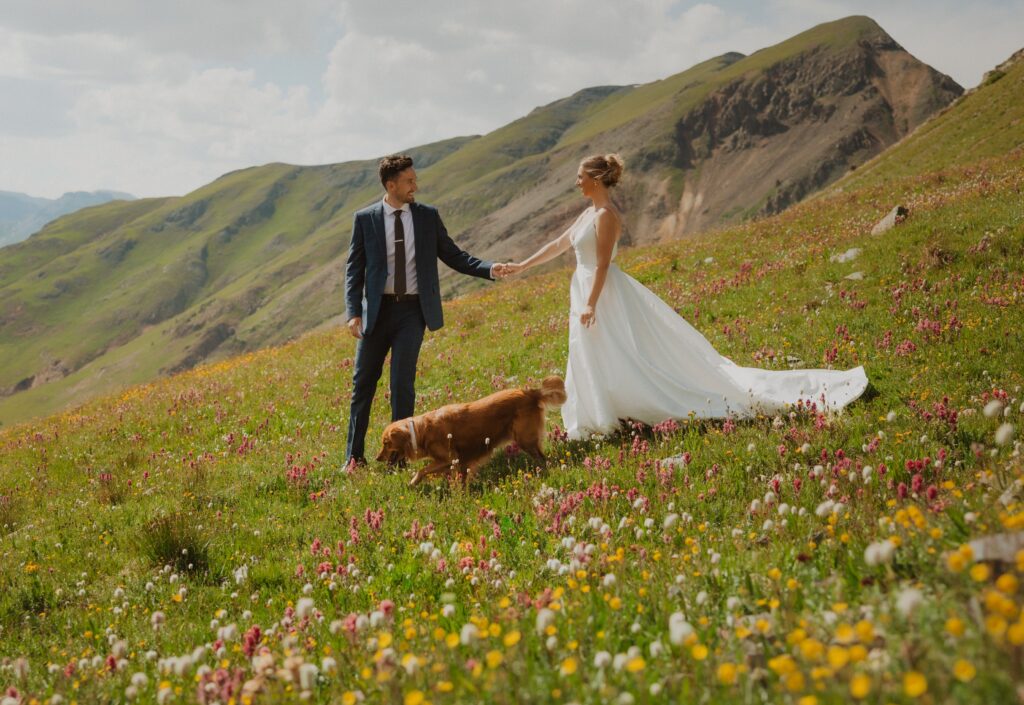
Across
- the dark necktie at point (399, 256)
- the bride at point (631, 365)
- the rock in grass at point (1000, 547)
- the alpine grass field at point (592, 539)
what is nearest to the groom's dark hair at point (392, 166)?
the dark necktie at point (399, 256)

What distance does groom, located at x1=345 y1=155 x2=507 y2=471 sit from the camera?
353 inches

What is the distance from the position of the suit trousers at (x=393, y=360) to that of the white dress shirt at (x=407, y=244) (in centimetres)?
24

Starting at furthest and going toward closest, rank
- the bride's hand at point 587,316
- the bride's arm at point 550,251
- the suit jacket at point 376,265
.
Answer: the bride's arm at point 550,251 < the suit jacket at point 376,265 < the bride's hand at point 587,316

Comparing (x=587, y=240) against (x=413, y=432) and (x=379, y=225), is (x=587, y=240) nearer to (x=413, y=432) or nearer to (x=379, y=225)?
(x=379, y=225)

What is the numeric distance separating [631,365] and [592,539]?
4017 millimetres

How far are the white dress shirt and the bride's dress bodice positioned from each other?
7.47 ft

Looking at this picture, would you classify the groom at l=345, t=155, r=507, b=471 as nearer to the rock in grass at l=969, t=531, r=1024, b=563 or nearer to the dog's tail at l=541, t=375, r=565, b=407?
the dog's tail at l=541, t=375, r=565, b=407

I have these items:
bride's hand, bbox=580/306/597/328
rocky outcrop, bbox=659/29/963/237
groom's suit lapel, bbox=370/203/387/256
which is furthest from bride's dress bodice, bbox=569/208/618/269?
rocky outcrop, bbox=659/29/963/237

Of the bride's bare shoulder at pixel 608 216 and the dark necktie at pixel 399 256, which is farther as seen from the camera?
the dark necktie at pixel 399 256

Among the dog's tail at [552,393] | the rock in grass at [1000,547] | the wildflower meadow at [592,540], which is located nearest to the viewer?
the rock in grass at [1000,547]

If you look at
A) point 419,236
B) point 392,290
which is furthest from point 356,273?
point 419,236

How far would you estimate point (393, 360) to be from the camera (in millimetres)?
9133

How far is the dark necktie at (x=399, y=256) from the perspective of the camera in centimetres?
896

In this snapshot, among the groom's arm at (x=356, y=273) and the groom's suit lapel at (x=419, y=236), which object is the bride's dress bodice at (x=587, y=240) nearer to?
the groom's suit lapel at (x=419, y=236)
